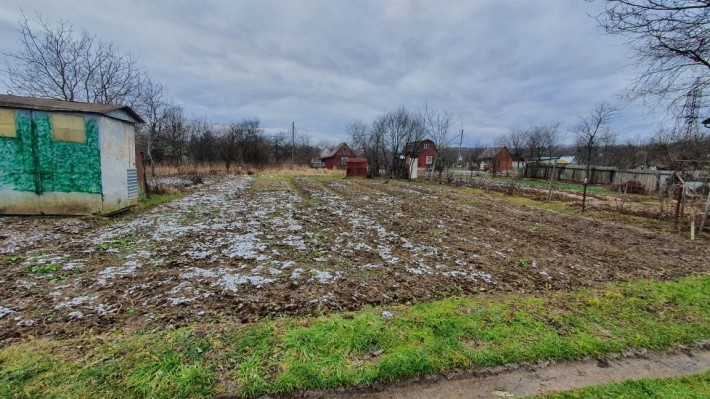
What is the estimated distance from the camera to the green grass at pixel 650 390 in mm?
2141

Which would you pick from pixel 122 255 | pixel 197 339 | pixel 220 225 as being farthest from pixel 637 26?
pixel 122 255

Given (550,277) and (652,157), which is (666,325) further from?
(652,157)

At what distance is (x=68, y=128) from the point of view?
23.2ft

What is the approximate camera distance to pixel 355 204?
1103 cm

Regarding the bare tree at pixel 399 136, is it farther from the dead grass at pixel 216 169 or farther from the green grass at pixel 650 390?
the green grass at pixel 650 390

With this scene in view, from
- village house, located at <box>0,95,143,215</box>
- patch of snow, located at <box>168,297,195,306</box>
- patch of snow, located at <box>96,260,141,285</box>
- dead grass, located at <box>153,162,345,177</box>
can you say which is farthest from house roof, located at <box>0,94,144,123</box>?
dead grass, located at <box>153,162,345,177</box>

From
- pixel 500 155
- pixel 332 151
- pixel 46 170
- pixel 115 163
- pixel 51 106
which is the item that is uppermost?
pixel 500 155

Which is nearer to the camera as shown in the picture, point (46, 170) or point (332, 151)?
point (46, 170)

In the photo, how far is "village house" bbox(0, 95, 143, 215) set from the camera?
6844mm

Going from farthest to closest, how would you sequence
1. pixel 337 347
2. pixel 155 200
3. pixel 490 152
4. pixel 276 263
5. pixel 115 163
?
pixel 490 152, pixel 155 200, pixel 115 163, pixel 276 263, pixel 337 347

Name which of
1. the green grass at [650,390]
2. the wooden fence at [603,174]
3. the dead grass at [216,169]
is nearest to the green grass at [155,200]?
the green grass at [650,390]

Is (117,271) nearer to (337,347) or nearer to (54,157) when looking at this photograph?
(337,347)

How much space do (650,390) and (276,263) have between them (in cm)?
414

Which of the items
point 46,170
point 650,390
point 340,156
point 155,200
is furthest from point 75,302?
point 340,156
